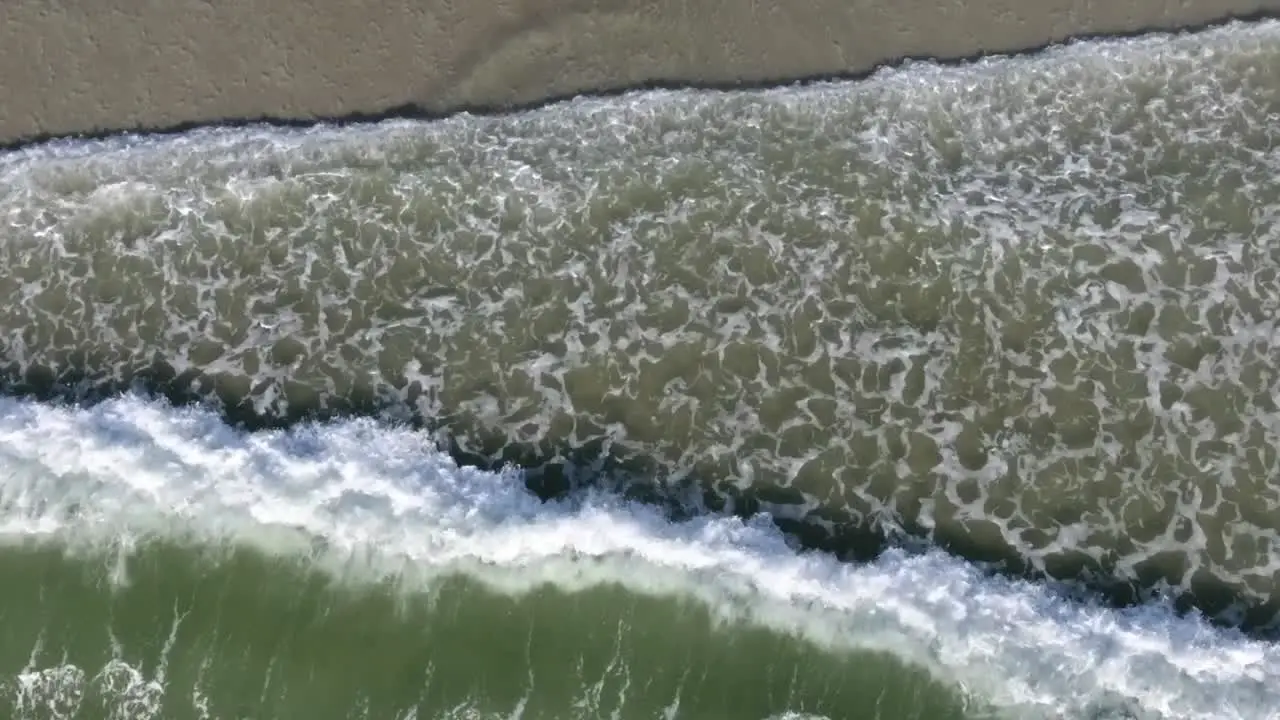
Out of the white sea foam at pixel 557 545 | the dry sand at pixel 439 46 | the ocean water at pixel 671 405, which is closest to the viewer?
the white sea foam at pixel 557 545

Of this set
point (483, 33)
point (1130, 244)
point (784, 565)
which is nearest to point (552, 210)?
point (483, 33)

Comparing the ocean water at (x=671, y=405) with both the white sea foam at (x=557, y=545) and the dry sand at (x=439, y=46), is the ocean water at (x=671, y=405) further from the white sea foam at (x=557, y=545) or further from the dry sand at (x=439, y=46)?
the dry sand at (x=439, y=46)

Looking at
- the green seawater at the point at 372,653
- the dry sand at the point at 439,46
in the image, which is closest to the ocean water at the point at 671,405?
the green seawater at the point at 372,653

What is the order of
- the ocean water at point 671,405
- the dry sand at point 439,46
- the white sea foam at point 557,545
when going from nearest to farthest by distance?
the white sea foam at point 557,545, the ocean water at point 671,405, the dry sand at point 439,46

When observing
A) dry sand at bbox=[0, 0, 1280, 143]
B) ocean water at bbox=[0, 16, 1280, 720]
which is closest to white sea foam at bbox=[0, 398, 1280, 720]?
ocean water at bbox=[0, 16, 1280, 720]

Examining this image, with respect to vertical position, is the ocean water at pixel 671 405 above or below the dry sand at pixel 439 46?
below

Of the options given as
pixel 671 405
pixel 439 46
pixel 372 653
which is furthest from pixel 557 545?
pixel 439 46
